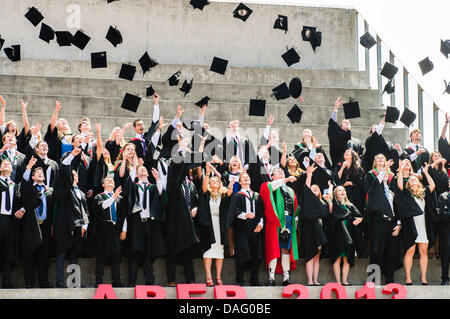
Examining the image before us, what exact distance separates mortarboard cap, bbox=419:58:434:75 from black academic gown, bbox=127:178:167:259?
5.03 m

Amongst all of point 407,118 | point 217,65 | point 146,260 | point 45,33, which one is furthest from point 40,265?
point 407,118

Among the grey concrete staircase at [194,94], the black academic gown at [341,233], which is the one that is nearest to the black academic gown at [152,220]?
the black academic gown at [341,233]

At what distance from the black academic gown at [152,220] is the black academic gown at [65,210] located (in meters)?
0.56

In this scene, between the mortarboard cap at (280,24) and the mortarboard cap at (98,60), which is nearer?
the mortarboard cap at (98,60)

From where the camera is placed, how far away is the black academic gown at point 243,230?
11375mm

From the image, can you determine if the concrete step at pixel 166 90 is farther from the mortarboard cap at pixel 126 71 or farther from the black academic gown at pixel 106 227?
the black academic gown at pixel 106 227

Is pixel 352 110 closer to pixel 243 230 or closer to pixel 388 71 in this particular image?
pixel 388 71

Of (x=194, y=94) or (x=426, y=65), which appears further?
(x=194, y=94)

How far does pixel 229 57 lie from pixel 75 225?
7.73 meters

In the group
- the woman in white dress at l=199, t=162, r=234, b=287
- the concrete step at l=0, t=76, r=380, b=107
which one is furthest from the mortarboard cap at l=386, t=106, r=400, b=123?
the woman in white dress at l=199, t=162, r=234, b=287

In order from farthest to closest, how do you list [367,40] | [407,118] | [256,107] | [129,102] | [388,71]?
[367,40], [388,71], [407,118], [256,107], [129,102]

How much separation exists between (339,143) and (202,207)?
8.55 ft

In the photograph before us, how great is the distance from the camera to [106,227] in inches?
436

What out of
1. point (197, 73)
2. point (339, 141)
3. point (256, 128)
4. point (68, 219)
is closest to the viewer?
point (68, 219)
